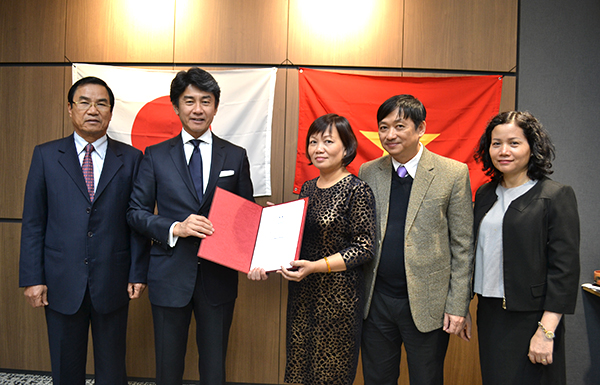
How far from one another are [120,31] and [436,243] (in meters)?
2.80

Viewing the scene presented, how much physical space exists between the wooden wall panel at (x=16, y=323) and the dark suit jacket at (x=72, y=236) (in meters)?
1.29

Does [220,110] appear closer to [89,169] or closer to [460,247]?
[89,169]

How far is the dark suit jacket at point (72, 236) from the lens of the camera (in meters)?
1.81

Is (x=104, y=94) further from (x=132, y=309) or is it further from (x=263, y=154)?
(x=132, y=309)

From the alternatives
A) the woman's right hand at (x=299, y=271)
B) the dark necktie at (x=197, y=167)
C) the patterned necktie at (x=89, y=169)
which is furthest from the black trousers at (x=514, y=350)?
the patterned necktie at (x=89, y=169)

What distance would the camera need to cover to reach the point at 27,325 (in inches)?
110

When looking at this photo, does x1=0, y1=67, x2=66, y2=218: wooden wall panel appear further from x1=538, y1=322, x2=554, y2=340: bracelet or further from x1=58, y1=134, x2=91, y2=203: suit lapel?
x1=538, y1=322, x2=554, y2=340: bracelet

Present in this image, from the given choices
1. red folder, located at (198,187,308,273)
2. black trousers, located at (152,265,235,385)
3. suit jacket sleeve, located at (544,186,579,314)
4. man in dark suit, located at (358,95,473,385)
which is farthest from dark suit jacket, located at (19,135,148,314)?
suit jacket sleeve, located at (544,186,579,314)

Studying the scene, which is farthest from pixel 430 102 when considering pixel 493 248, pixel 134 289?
pixel 134 289

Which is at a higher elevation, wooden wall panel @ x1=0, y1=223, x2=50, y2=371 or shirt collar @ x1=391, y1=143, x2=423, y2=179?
shirt collar @ x1=391, y1=143, x2=423, y2=179

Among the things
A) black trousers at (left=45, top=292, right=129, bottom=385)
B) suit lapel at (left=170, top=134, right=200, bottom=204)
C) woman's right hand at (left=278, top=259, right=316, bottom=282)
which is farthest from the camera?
black trousers at (left=45, top=292, right=129, bottom=385)

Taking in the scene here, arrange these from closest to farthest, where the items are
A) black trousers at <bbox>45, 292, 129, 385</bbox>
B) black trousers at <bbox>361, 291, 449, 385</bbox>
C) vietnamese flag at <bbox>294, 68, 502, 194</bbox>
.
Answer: black trousers at <bbox>361, 291, 449, 385</bbox>
black trousers at <bbox>45, 292, 129, 385</bbox>
vietnamese flag at <bbox>294, 68, 502, 194</bbox>

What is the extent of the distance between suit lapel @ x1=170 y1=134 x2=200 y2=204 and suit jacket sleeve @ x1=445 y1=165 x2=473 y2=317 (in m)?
1.24

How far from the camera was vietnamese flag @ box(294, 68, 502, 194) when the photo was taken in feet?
8.61
